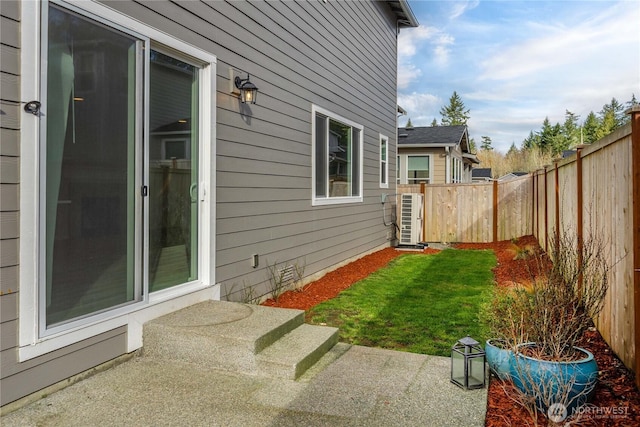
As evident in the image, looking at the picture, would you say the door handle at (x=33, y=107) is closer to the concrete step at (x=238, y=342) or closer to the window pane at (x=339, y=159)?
the concrete step at (x=238, y=342)

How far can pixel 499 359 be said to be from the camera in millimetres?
2850

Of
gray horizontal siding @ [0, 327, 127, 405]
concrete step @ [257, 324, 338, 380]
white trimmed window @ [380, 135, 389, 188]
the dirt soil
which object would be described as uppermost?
white trimmed window @ [380, 135, 389, 188]

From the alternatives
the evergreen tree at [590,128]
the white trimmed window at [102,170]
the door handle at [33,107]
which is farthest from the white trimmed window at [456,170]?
the evergreen tree at [590,128]

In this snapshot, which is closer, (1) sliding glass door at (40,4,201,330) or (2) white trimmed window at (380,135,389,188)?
(1) sliding glass door at (40,4,201,330)

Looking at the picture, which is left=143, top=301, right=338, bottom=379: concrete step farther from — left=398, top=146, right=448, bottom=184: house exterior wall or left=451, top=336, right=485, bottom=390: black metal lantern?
left=398, top=146, right=448, bottom=184: house exterior wall

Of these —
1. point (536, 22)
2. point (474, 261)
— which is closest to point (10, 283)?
point (474, 261)

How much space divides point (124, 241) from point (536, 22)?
15284 millimetres

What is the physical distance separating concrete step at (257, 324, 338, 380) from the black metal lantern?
0.98 meters

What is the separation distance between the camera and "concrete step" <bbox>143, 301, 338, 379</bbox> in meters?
3.05

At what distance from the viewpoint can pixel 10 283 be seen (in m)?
2.48

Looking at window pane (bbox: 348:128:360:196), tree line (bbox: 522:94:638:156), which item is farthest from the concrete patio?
tree line (bbox: 522:94:638:156)

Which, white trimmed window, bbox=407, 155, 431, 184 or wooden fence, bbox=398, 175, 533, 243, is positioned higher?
white trimmed window, bbox=407, 155, 431, 184

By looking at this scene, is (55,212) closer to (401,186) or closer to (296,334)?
(296,334)

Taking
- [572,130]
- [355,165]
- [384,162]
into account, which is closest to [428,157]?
[384,162]
